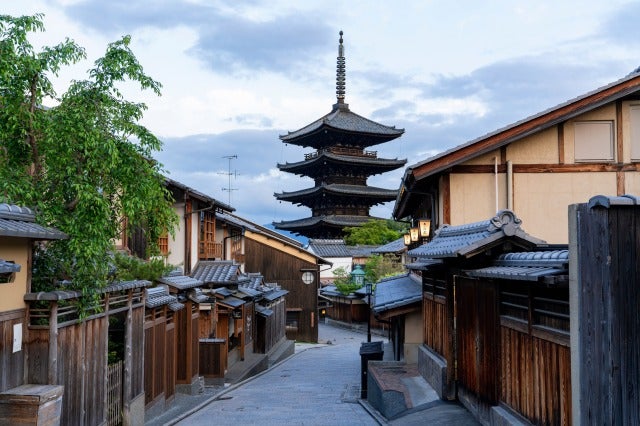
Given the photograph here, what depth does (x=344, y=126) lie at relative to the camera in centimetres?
5872

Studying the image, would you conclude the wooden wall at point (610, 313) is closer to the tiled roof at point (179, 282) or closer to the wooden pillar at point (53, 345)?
the wooden pillar at point (53, 345)

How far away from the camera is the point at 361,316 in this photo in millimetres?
57031

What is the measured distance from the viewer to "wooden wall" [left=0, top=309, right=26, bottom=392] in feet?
28.2

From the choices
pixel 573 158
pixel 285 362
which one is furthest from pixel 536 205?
pixel 285 362

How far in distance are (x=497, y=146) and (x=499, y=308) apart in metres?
6.90

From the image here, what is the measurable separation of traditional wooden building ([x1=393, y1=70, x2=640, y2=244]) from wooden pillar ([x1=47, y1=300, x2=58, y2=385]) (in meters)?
9.79

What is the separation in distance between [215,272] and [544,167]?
1455cm

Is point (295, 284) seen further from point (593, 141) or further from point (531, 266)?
point (531, 266)

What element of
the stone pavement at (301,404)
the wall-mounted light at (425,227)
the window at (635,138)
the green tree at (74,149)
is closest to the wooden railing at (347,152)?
the stone pavement at (301,404)

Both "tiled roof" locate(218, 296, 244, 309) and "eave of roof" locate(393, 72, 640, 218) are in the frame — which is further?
"tiled roof" locate(218, 296, 244, 309)

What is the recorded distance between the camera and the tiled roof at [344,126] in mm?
58094

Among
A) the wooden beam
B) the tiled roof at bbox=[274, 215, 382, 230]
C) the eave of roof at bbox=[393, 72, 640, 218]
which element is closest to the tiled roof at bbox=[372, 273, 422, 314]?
the eave of roof at bbox=[393, 72, 640, 218]

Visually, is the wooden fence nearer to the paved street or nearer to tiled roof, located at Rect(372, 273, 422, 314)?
the paved street

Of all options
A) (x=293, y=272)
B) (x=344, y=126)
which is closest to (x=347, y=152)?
(x=344, y=126)
